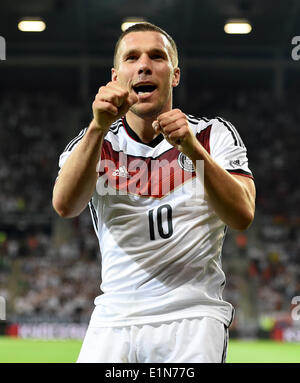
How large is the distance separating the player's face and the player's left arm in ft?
1.13

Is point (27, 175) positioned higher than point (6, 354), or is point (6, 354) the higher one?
point (27, 175)

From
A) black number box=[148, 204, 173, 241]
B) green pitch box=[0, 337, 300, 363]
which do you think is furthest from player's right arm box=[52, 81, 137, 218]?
green pitch box=[0, 337, 300, 363]

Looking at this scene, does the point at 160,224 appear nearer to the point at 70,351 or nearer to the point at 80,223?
the point at 70,351

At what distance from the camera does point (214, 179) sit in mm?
2473

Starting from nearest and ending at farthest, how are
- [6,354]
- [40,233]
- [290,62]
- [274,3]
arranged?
[6,354] → [274,3] → [40,233] → [290,62]

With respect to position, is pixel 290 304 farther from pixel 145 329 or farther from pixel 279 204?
pixel 145 329

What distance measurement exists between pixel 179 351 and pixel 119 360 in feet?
0.77

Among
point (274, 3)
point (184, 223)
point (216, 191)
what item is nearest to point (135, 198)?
point (184, 223)

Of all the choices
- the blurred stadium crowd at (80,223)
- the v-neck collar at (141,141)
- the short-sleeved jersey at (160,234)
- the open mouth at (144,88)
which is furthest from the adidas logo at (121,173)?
the blurred stadium crowd at (80,223)

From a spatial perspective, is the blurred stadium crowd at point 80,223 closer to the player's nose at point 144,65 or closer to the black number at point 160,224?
the black number at point 160,224

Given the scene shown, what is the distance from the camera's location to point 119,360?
2572mm

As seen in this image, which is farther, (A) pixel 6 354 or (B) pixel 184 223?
(A) pixel 6 354

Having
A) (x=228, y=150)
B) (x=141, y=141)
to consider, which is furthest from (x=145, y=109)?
(x=228, y=150)

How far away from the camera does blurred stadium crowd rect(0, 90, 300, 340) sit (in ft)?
58.9
